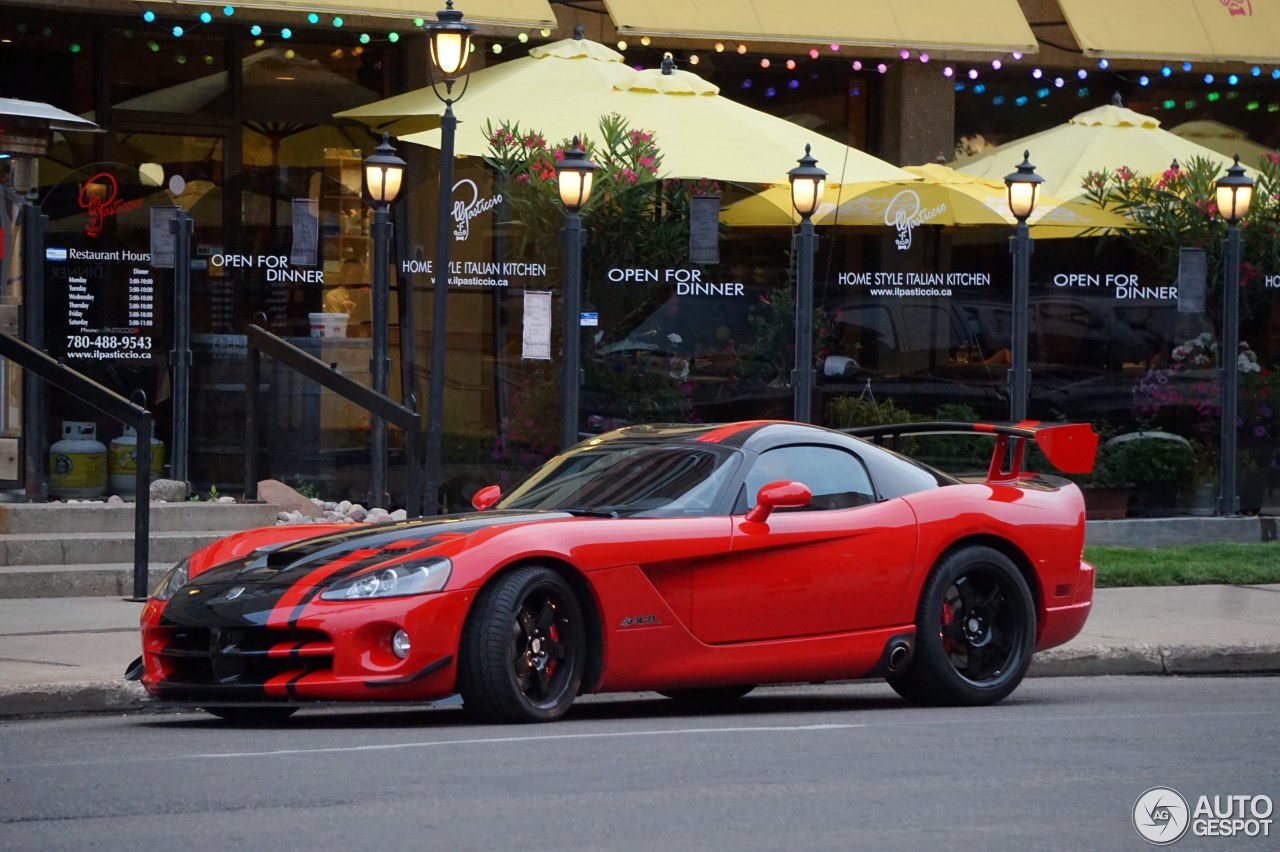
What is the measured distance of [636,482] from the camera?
8.88 metres

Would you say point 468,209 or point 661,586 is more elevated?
point 468,209

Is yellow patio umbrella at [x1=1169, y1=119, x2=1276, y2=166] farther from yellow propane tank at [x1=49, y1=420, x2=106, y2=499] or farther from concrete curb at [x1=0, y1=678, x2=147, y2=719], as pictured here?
concrete curb at [x1=0, y1=678, x2=147, y2=719]

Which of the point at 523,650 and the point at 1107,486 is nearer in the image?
the point at 523,650

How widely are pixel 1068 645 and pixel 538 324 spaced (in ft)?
17.1

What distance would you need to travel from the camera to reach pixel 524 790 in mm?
6402

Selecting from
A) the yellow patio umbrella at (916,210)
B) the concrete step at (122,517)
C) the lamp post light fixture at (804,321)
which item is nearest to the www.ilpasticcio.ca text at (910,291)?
the yellow patio umbrella at (916,210)

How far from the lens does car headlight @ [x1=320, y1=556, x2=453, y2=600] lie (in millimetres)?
7691

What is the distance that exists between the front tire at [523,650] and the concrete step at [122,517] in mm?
5862

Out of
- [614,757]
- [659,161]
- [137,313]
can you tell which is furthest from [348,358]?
[614,757]

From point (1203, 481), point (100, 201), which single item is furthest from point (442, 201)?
point (1203, 481)

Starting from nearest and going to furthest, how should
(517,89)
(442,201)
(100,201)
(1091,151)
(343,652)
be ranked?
(343,652), (442,201), (100,201), (517,89), (1091,151)

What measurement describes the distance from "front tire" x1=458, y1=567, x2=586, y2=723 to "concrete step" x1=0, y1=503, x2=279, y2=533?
5862 mm

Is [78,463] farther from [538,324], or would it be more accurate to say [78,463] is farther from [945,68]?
[945,68]

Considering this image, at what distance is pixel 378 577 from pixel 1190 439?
10.3m
